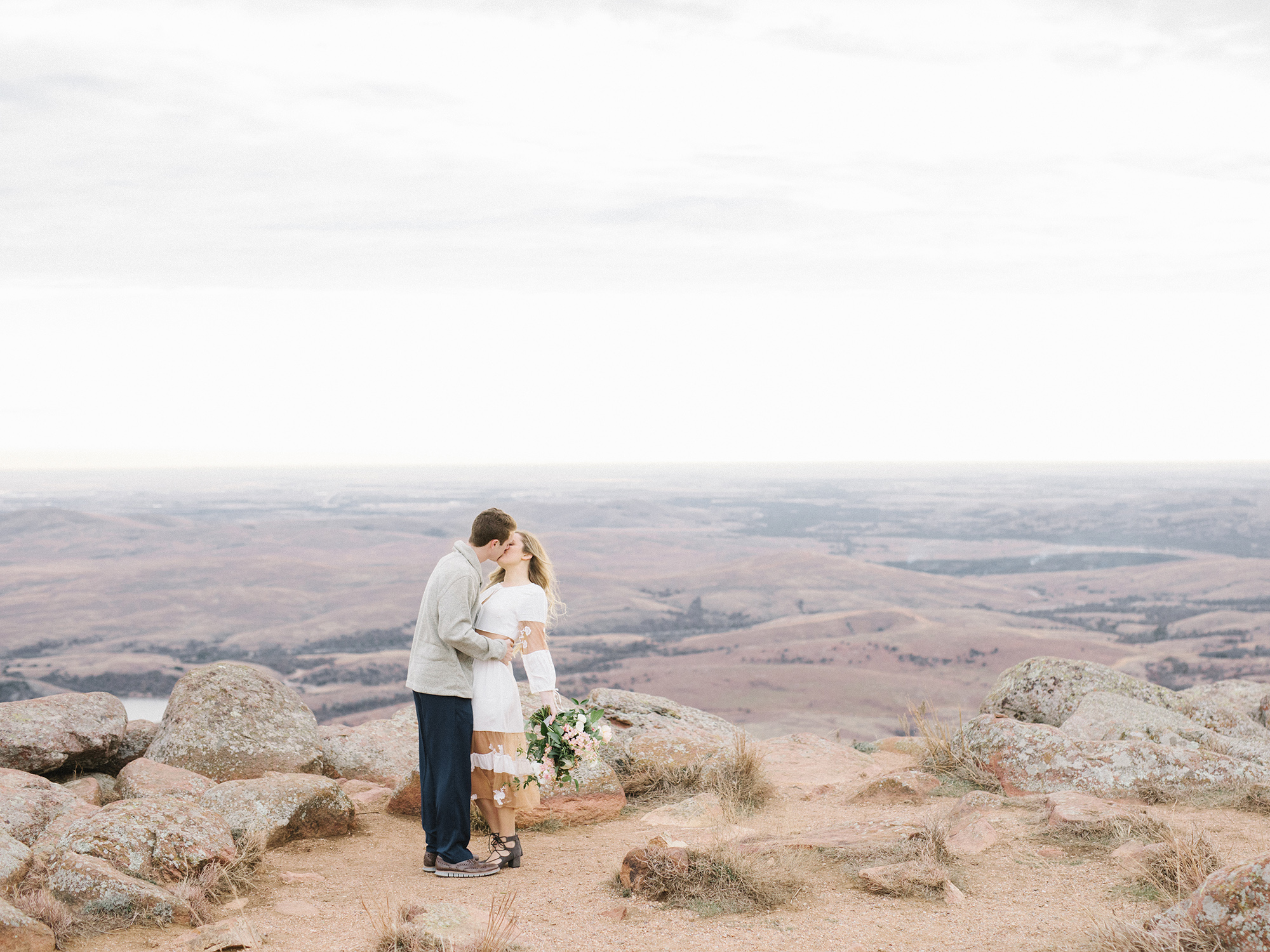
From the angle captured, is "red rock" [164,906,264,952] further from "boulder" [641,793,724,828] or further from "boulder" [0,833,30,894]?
"boulder" [641,793,724,828]

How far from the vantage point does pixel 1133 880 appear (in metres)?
6.01

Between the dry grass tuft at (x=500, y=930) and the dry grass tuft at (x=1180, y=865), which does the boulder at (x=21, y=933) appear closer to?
the dry grass tuft at (x=500, y=930)

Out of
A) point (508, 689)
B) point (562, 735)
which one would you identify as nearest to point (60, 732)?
point (508, 689)

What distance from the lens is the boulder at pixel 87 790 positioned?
8.63m

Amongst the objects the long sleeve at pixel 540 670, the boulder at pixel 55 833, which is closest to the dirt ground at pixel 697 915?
the boulder at pixel 55 833

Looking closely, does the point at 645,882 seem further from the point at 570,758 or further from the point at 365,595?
the point at 365,595

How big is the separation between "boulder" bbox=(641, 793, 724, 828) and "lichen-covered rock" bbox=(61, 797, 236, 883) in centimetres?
370

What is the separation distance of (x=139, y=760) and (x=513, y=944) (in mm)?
5617

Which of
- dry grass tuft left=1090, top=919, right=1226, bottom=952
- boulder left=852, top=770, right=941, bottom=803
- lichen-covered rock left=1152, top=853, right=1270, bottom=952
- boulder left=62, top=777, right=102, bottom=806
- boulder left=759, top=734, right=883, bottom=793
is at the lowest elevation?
boulder left=759, top=734, right=883, bottom=793

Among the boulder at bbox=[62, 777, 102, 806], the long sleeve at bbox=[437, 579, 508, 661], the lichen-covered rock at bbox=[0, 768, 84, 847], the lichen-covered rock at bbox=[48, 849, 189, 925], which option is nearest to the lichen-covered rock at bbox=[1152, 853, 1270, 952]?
the long sleeve at bbox=[437, 579, 508, 661]

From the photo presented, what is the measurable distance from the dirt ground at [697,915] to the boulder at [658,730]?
2.20 m

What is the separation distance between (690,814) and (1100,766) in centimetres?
385

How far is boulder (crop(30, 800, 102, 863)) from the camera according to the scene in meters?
6.23

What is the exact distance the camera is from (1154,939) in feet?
15.0
